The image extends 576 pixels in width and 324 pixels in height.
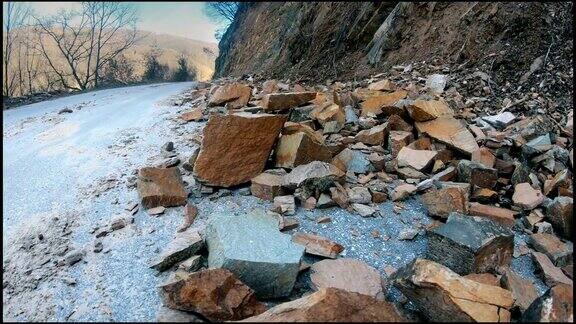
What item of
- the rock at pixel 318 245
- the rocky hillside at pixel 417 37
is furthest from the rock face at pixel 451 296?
the rocky hillside at pixel 417 37

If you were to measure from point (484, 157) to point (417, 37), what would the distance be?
4.32 metres

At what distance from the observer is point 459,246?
310 centimetres

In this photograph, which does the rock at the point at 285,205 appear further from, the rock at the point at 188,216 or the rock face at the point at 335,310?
the rock face at the point at 335,310

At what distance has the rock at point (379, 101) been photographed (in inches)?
238

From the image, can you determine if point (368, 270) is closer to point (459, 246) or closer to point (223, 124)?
point (459, 246)

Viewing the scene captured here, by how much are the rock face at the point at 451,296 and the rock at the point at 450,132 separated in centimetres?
252

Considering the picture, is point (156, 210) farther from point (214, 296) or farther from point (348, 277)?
point (348, 277)

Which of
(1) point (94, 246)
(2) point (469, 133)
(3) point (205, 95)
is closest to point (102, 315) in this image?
(1) point (94, 246)

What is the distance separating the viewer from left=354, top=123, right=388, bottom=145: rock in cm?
514

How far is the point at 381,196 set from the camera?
4.14m

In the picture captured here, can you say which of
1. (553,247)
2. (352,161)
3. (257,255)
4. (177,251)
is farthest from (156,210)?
(553,247)

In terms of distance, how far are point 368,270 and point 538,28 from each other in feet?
18.4

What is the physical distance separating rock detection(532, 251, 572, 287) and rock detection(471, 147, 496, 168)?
1.26 m

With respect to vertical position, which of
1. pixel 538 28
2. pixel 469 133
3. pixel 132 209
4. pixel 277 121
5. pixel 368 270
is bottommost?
pixel 368 270
